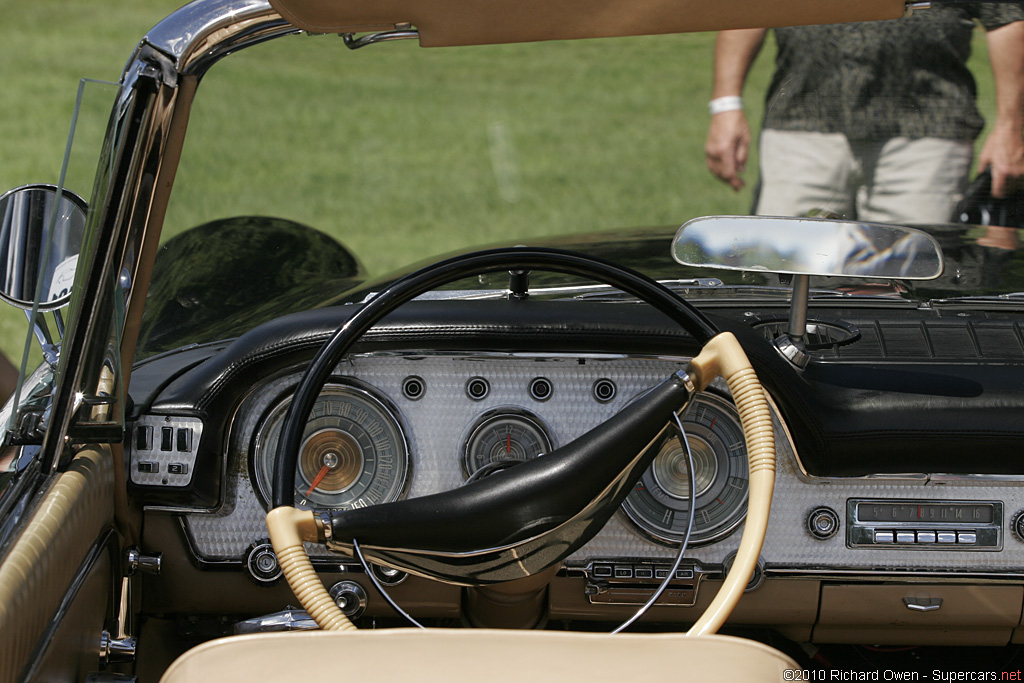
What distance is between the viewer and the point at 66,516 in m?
1.52

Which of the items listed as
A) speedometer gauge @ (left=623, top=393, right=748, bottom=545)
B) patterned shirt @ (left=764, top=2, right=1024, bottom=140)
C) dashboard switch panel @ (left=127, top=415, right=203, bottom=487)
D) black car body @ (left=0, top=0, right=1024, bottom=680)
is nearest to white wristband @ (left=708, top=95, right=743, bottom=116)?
patterned shirt @ (left=764, top=2, right=1024, bottom=140)

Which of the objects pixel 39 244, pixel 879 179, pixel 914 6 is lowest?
pixel 39 244

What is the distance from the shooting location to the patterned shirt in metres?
3.34

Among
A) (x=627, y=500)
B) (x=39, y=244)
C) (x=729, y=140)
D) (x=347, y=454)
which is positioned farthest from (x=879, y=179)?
(x=39, y=244)

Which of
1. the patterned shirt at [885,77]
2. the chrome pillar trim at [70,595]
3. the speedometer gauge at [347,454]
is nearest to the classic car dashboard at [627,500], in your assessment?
the speedometer gauge at [347,454]

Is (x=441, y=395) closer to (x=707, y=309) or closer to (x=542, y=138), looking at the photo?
(x=707, y=309)

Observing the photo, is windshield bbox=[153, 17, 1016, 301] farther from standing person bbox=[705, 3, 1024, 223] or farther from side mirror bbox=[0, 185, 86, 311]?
side mirror bbox=[0, 185, 86, 311]

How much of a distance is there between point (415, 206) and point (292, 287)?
19.2 feet

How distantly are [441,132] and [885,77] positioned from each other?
19.6 ft

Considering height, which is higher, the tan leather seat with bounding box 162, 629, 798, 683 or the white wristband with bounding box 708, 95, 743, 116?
the white wristband with bounding box 708, 95, 743, 116

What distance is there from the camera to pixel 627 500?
6.85 feet

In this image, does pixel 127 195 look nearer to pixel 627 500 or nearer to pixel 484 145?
pixel 627 500

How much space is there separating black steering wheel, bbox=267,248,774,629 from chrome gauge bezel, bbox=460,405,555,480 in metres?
0.40

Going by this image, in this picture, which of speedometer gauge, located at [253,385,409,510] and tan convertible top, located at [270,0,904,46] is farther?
speedometer gauge, located at [253,385,409,510]
